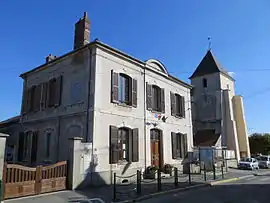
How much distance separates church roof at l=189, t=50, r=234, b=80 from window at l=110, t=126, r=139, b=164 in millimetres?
22710

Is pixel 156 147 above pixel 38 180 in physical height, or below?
above

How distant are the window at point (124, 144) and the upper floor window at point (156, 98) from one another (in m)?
2.75

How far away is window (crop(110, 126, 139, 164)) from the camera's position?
42.0ft

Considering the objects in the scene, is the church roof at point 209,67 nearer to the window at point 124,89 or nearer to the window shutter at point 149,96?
the window shutter at point 149,96

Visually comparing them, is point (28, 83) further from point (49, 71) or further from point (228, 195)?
point (228, 195)

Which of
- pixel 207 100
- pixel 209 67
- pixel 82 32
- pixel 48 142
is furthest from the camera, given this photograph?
pixel 209 67

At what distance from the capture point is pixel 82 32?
15.2 meters

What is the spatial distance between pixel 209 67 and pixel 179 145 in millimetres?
19279

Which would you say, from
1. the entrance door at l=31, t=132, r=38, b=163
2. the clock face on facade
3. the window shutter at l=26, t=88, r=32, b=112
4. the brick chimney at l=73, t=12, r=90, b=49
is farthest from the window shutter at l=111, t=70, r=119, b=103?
the clock face on facade

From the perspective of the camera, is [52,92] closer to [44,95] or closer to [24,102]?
[44,95]

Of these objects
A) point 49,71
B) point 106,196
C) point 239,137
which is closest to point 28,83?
point 49,71

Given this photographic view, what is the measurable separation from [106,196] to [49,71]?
373 inches

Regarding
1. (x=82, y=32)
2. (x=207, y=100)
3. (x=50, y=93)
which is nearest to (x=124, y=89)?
(x=82, y=32)

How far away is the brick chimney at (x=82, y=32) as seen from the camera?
49.7 feet
